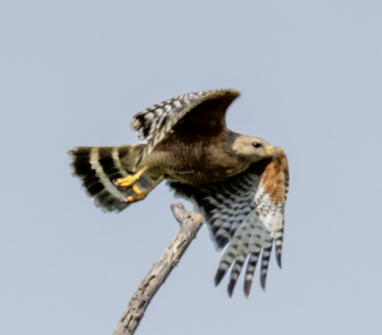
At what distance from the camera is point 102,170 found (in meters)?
7.61

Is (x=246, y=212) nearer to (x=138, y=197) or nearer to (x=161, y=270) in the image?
(x=138, y=197)

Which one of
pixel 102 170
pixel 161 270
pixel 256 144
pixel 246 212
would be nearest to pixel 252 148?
pixel 256 144

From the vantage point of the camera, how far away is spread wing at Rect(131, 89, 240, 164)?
251 inches

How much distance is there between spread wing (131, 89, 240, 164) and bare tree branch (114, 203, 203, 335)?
0.72 metres

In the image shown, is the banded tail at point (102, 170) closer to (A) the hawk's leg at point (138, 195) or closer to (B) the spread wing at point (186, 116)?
(A) the hawk's leg at point (138, 195)

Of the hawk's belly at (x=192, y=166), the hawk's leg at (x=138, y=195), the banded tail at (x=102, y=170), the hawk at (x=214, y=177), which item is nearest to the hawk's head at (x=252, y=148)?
the hawk at (x=214, y=177)

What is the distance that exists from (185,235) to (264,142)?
172 centimetres

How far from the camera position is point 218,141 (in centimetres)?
732

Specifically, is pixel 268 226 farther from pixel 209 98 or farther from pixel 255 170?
pixel 209 98

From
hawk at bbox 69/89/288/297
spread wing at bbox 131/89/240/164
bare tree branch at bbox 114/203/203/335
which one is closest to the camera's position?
bare tree branch at bbox 114/203/203/335

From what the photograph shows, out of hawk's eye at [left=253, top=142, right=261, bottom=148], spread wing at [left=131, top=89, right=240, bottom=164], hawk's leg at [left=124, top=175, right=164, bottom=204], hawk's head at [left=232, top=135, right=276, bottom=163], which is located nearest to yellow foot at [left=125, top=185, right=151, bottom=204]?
hawk's leg at [left=124, top=175, right=164, bottom=204]

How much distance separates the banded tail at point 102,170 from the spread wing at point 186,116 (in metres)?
0.45

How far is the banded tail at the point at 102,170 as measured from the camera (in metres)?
7.55

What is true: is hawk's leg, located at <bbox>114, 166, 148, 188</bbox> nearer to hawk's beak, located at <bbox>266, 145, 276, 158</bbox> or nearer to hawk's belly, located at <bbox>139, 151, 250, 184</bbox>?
hawk's belly, located at <bbox>139, 151, 250, 184</bbox>
